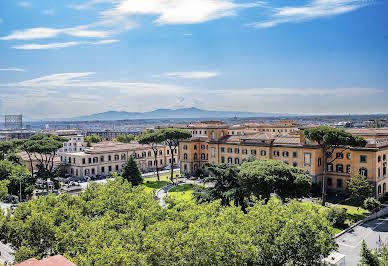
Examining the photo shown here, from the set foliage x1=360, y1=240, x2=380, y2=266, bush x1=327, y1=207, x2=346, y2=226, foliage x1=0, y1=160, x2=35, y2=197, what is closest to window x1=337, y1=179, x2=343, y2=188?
bush x1=327, y1=207, x2=346, y2=226

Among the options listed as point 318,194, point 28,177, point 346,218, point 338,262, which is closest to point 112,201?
point 338,262

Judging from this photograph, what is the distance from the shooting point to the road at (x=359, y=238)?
3778 centimetres

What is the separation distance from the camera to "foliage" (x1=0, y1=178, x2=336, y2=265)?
2031 cm

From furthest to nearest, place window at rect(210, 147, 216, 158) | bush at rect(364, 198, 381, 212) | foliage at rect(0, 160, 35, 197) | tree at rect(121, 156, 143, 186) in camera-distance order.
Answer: window at rect(210, 147, 216, 158), tree at rect(121, 156, 143, 186), foliage at rect(0, 160, 35, 197), bush at rect(364, 198, 381, 212)

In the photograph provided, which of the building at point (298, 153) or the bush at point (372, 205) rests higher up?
the building at point (298, 153)

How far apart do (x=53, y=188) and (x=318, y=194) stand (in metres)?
56.5

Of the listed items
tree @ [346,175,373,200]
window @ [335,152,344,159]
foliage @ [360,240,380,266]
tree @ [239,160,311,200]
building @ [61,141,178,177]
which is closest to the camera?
foliage @ [360,240,380,266]

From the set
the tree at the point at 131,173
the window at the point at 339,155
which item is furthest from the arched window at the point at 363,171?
the tree at the point at 131,173

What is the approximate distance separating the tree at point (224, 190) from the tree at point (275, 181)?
5.55 feet

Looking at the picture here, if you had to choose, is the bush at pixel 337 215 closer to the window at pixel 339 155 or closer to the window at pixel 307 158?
the window at pixel 339 155

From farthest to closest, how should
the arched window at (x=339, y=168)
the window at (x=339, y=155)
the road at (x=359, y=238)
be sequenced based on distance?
the arched window at (x=339, y=168), the window at (x=339, y=155), the road at (x=359, y=238)

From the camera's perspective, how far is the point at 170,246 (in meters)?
21.2

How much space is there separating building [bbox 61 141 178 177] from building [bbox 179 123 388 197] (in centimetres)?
1537

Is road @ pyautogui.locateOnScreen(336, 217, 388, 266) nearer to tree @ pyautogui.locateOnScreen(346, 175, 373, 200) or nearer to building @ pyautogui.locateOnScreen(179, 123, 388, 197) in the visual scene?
tree @ pyautogui.locateOnScreen(346, 175, 373, 200)
